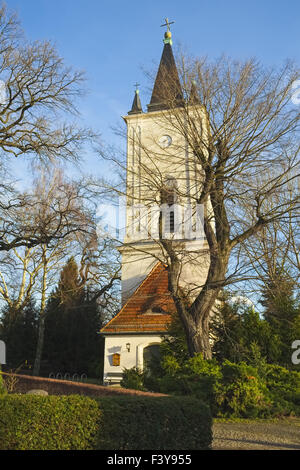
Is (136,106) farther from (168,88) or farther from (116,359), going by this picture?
(116,359)

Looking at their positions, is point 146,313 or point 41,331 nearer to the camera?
point 146,313

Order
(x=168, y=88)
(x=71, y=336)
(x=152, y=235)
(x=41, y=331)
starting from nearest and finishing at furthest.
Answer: (x=168, y=88) < (x=152, y=235) < (x=41, y=331) < (x=71, y=336)

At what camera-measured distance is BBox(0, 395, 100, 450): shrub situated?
5219 mm

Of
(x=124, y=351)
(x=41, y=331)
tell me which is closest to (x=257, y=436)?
(x=124, y=351)

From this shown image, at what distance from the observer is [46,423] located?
5324mm

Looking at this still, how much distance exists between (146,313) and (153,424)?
583 inches

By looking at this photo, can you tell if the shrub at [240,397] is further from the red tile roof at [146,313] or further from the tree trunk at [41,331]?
the tree trunk at [41,331]

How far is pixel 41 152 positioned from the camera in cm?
1220

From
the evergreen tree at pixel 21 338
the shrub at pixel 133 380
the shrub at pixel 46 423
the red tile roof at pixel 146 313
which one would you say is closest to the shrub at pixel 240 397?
the shrub at pixel 133 380

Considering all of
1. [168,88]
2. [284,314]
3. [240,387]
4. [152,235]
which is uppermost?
[168,88]

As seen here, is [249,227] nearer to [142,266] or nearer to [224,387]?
[224,387]

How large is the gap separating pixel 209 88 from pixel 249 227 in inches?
180

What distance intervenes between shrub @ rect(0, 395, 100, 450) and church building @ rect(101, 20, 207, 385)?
7813 mm
